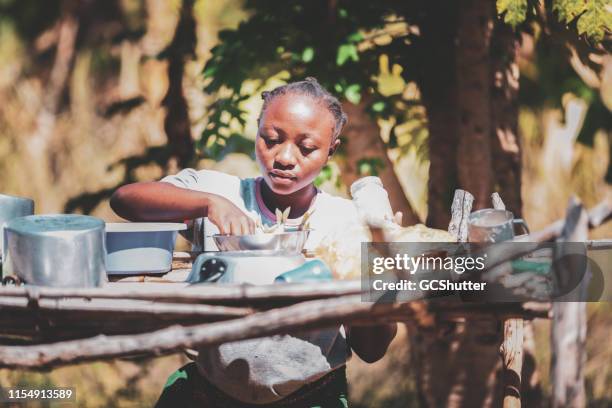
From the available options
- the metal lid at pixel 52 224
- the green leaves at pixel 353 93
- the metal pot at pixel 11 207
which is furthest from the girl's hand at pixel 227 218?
the green leaves at pixel 353 93

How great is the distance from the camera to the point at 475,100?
12.3ft

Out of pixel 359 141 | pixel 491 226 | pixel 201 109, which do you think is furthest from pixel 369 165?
pixel 201 109

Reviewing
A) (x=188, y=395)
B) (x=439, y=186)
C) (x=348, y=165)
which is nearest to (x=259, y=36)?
(x=348, y=165)

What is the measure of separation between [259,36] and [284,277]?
2366 mm

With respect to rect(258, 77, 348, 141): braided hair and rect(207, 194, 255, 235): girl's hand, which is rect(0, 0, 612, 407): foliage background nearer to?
rect(258, 77, 348, 141): braided hair

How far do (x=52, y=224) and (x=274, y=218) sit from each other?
69 cm

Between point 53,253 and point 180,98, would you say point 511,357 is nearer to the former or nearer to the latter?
point 53,253

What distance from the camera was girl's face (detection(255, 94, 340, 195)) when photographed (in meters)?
2.15

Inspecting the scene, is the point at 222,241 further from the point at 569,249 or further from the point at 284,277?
the point at 569,249

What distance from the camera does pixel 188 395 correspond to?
7.48 ft

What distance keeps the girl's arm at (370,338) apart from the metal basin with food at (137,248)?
1.70 feet

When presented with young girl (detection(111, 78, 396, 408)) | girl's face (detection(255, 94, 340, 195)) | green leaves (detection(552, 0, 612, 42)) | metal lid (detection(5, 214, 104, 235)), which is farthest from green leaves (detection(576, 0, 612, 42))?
metal lid (detection(5, 214, 104, 235))

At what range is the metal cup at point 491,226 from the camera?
1.69 metres

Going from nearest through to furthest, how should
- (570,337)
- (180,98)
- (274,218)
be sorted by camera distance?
(570,337) → (274,218) → (180,98)
